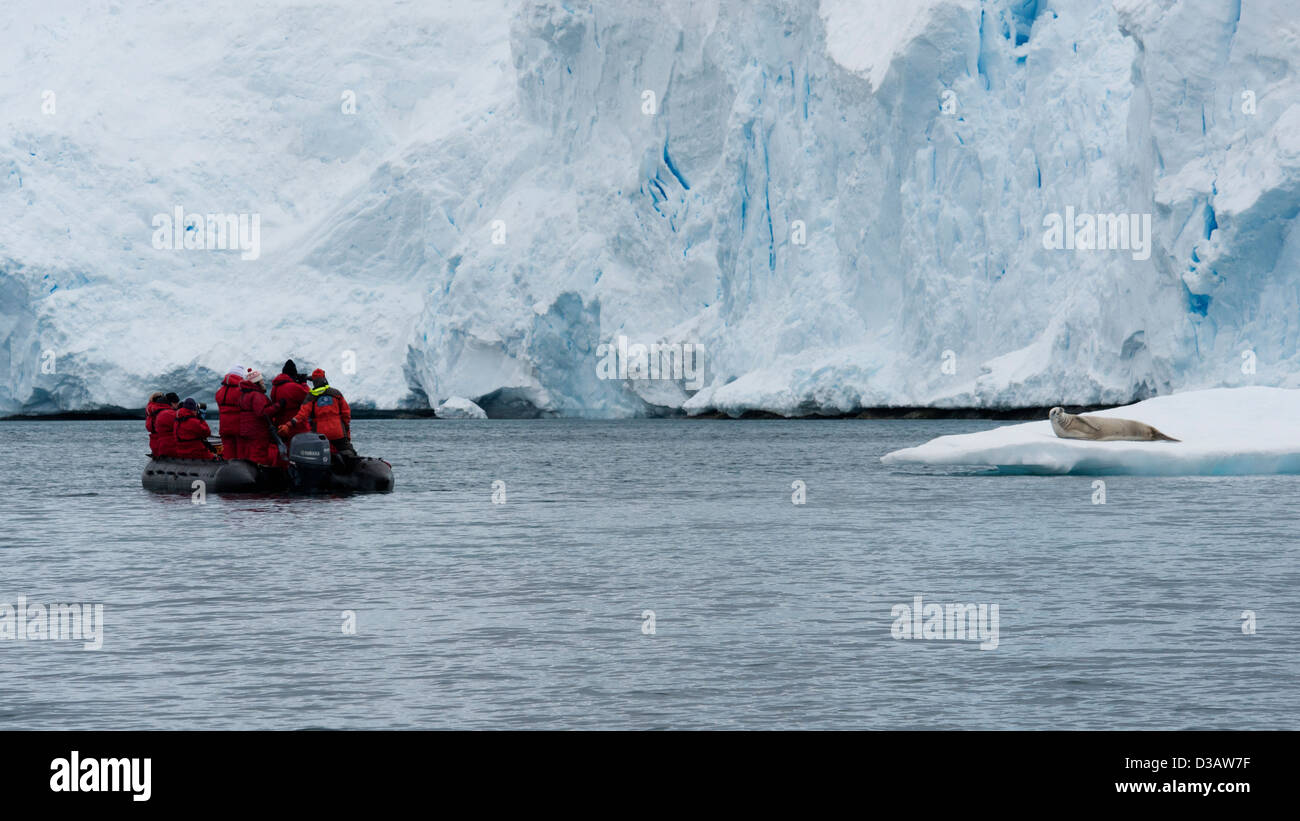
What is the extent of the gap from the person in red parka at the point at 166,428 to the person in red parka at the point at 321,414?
2583mm

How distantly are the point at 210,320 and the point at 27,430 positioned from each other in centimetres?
755

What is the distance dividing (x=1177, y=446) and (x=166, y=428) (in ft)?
41.4

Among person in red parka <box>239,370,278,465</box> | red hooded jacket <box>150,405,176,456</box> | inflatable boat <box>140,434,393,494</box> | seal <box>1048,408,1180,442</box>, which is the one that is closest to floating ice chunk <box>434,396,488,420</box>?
red hooded jacket <box>150,405,176,456</box>

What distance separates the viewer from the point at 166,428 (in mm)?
20688

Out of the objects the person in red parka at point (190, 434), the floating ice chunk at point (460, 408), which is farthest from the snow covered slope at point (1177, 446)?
the floating ice chunk at point (460, 408)

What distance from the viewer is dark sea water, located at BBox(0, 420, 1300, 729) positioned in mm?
7090

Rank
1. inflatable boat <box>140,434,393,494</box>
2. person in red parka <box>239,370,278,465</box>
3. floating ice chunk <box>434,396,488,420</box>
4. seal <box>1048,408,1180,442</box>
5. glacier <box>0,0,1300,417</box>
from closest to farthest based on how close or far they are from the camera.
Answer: person in red parka <box>239,370,278,465</box>
inflatable boat <box>140,434,393,494</box>
seal <box>1048,408,1180,442</box>
glacier <box>0,0,1300,417</box>
floating ice chunk <box>434,396,488,420</box>

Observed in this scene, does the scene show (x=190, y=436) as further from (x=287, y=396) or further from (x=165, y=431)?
(x=287, y=396)

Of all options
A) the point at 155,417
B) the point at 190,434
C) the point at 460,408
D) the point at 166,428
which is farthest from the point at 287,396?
the point at 460,408

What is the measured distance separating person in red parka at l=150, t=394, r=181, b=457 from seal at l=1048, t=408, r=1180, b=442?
11096 millimetres

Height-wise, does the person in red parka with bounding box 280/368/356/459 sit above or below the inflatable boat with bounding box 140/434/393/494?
above

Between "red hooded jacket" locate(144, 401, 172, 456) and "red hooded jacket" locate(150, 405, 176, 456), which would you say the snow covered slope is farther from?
"red hooded jacket" locate(144, 401, 172, 456)

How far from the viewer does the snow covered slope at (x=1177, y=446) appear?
19.9 metres
